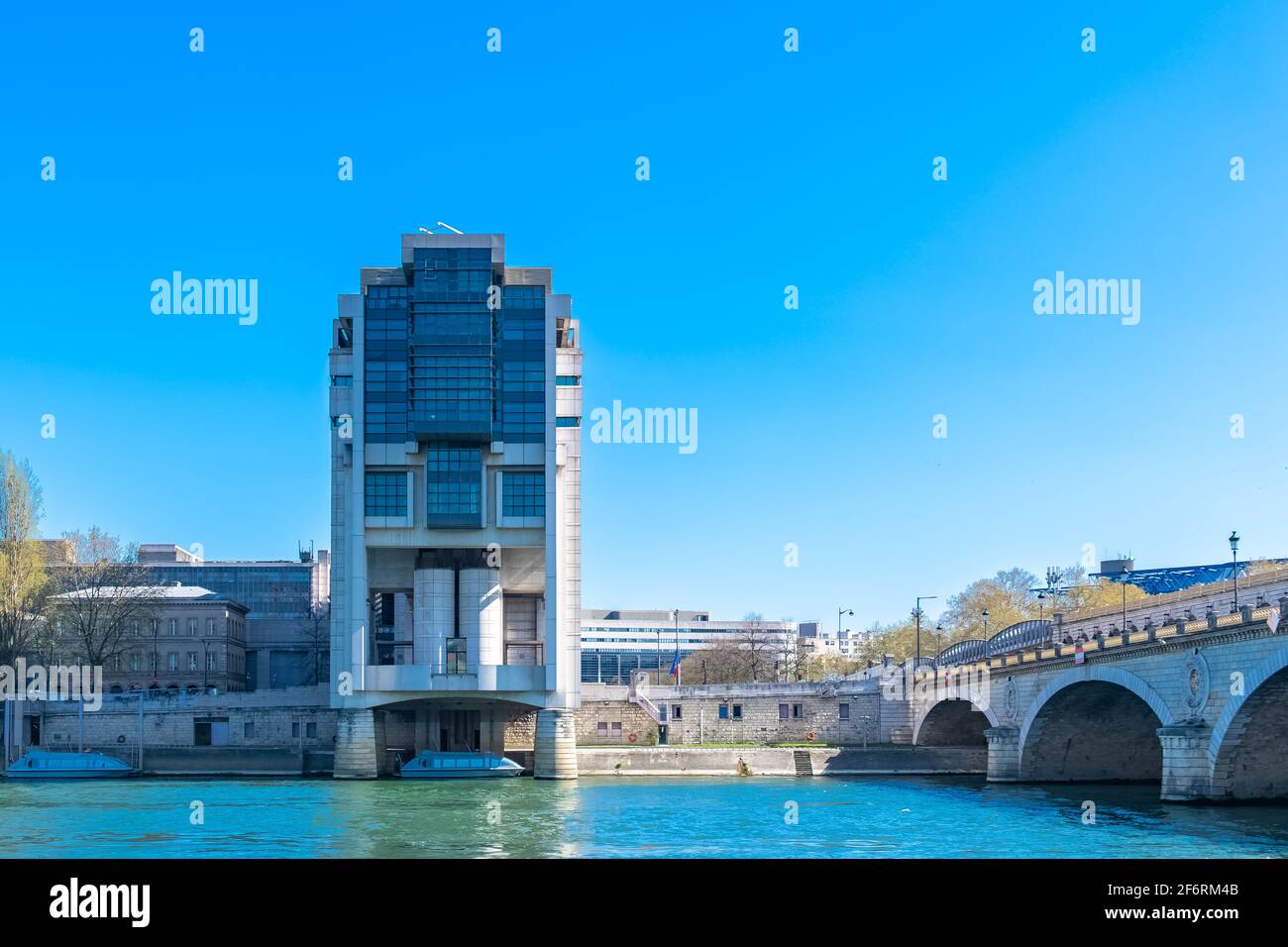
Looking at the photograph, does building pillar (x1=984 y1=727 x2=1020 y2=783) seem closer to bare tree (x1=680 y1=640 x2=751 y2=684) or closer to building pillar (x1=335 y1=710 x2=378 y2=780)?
building pillar (x1=335 y1=710 x2=378 y2=780)

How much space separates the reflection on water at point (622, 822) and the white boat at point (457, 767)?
7407 millimetres

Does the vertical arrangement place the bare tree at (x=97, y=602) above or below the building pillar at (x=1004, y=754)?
above

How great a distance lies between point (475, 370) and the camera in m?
85.1

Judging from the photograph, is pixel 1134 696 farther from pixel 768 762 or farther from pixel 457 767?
pixel 457 767

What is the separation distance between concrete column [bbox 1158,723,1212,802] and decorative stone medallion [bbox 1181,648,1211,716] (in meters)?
0.84

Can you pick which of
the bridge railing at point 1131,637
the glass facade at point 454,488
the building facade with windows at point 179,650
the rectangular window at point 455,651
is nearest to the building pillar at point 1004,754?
the bridge railing at point 1131,637

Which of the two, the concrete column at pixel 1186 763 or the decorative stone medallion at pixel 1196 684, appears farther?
the decorative stone medallion at pixel 1196 684

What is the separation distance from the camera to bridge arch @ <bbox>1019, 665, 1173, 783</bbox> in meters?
73.6

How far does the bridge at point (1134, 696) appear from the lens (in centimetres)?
5325

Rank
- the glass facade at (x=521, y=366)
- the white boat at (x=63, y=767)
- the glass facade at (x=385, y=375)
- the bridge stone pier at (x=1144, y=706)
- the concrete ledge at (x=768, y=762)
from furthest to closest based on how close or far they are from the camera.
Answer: the concrete ledge at (x=768, y=762) → the glass facade at (x=521, y=366) → the glass facade at (x=385, y=375) → the white boat at (x=63, y=767) → the bridge stone pier at (x=1144, y=706)

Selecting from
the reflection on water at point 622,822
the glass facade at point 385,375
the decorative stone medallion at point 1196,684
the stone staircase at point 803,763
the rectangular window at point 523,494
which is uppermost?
the glass facade at point 385,375

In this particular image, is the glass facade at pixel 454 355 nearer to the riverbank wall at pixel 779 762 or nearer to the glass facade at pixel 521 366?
the glass facade at pixel 521 366

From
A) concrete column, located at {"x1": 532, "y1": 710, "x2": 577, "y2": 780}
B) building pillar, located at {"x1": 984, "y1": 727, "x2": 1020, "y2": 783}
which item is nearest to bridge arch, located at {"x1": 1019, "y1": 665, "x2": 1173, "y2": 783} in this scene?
building pillar, located at {"x1": 984, "y1": 727, "x2": 1020, "y2": 783}
